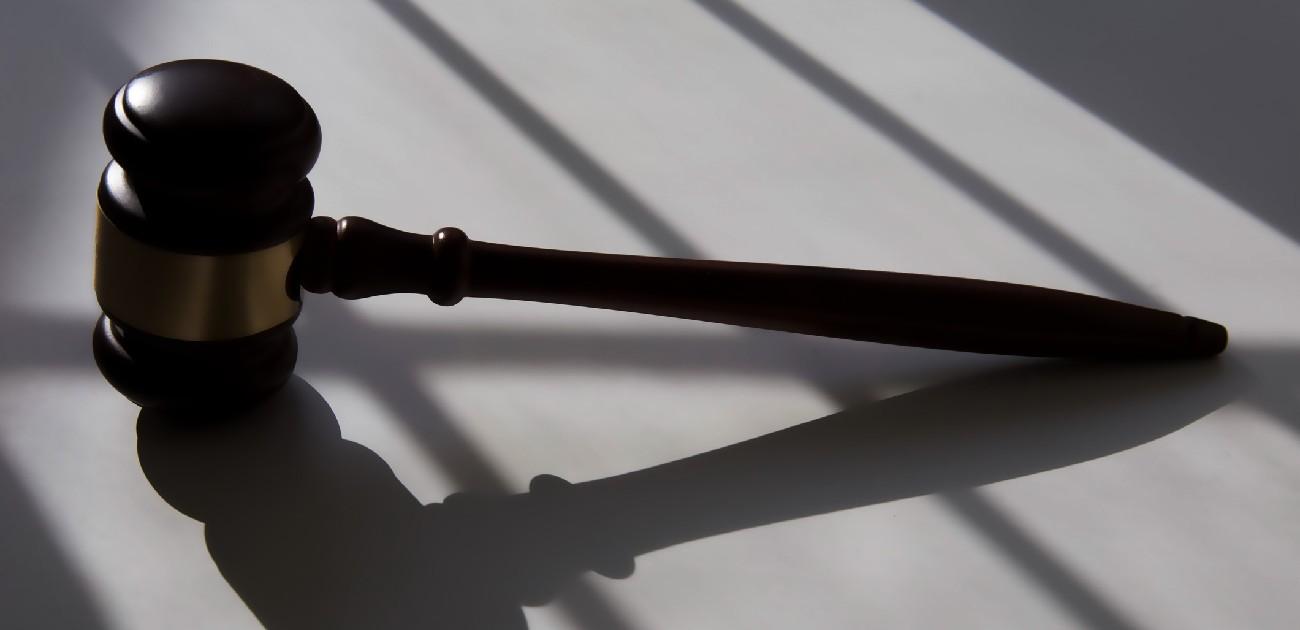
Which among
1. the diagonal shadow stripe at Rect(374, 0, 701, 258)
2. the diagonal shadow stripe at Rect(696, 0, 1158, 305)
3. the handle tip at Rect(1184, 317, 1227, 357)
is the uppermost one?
the diagonal shadow stripe at Rect(696, 0, 1158, 305)

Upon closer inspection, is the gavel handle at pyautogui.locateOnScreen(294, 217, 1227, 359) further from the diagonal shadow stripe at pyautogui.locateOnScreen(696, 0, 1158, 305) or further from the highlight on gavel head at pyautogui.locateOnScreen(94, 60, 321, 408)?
the diagonal shadow stripe at pyautogui.locateOnScreen(696, 0, 1158, 305)

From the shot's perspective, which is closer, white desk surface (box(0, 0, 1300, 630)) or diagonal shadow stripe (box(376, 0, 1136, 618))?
white desk surface (box(0, 0, 1300, 630))

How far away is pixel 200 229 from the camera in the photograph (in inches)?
39.1

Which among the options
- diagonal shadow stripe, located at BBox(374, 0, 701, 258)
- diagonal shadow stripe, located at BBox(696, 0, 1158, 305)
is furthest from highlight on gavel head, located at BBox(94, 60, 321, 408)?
diagonal shadow stripe, located at BBox(696, 0, 1158, 305)

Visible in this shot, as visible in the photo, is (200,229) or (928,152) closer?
(200,229)

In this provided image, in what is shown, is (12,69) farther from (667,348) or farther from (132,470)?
(667,348)

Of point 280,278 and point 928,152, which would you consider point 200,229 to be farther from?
point 928,152

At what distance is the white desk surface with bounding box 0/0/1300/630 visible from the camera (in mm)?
1044

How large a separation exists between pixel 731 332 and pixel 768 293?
0.15 meters

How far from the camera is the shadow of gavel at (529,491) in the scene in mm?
1012

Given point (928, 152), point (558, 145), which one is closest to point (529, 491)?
point (558, 145)

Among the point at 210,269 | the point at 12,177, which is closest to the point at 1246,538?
the point at 210,269

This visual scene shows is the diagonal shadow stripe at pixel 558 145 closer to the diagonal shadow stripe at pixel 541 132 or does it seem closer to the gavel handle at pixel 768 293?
the diagonal shadow stripe at pixel 541 132

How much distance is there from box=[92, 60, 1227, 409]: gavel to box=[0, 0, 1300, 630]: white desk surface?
6cm
